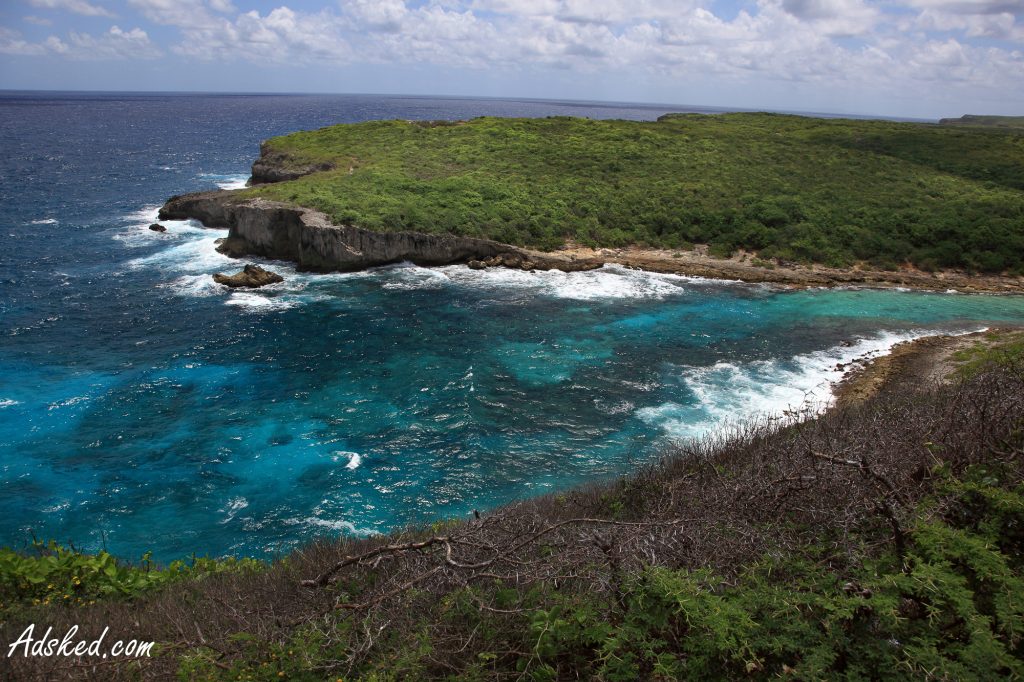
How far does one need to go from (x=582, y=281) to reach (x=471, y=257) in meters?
9.17

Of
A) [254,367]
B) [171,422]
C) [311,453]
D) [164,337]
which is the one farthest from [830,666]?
[164,337]

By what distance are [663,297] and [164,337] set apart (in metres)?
29.8

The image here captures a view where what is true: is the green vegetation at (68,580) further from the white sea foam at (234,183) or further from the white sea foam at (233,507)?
the white sea foam at (234,183)

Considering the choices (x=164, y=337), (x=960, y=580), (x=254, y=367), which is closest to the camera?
(x=960, y=580)

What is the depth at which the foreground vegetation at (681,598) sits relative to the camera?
6.46 metres

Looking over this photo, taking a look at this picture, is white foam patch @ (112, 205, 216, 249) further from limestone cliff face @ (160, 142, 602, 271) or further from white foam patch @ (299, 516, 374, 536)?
white foam patch @ (299, 516, 374, 536)

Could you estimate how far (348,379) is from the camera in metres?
28.5

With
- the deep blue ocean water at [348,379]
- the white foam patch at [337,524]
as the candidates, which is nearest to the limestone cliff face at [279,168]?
the deep blue ocean water at [348,379]

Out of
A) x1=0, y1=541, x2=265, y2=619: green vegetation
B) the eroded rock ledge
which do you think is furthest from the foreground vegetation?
the eroded rock ledge

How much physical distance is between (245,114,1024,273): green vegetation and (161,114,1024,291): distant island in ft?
0.62

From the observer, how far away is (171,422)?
24.3 metres

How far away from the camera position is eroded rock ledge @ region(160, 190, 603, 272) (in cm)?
4438

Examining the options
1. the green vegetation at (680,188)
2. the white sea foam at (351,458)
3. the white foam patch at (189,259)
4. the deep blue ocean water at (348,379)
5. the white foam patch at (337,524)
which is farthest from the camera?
the green vegetation at (680,188)

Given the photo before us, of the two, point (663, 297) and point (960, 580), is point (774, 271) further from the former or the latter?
point (960, 580)
